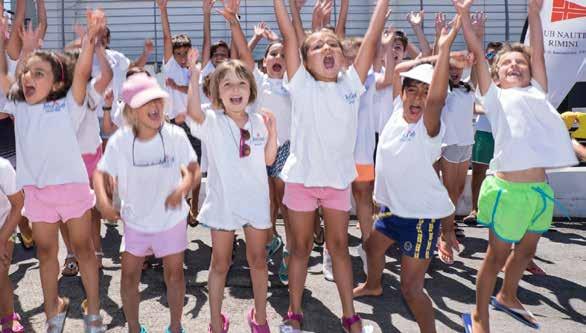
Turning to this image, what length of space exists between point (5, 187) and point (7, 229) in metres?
0.25

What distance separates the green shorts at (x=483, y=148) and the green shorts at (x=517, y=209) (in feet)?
8.22

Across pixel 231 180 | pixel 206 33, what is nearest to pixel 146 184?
pixel 231 180

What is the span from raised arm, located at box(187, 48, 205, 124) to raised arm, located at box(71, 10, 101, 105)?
56 cm

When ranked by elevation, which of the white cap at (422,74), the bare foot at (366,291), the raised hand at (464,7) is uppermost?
the raised hand at (464,7)

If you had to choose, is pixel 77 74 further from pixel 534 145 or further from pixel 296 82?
pixel 534 145

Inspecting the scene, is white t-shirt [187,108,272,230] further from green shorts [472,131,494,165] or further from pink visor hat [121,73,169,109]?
green shorts [472,131,494,165]

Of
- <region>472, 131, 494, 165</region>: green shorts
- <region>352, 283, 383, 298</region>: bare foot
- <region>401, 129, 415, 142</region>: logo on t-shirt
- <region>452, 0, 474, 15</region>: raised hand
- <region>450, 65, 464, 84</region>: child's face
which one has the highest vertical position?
<region>452, 0, 474, 15</region>: raised hand

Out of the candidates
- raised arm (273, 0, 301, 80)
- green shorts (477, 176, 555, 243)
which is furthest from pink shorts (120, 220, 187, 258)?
green shorts (477, 176, 555, 243)

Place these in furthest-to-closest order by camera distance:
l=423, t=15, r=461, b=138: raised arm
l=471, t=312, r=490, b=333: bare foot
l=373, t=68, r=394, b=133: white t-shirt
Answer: l=373, t=68, r=394, b=133: white t-shirt < l=471, t=312, r=490, b=333: bare foot < l=423, t=15, r=461, b=138: raised arm

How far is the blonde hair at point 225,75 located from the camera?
354cm

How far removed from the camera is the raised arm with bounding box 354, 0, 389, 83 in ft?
11.9

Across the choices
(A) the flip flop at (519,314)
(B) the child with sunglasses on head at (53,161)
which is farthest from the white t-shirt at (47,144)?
(A) the flip flop at (519,314)

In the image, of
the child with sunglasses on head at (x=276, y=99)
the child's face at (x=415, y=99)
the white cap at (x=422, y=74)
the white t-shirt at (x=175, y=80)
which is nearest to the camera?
the white cap at (x=422, y=74)

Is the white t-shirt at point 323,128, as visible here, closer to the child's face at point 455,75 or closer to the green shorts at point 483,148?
the child's face at point 455,75
